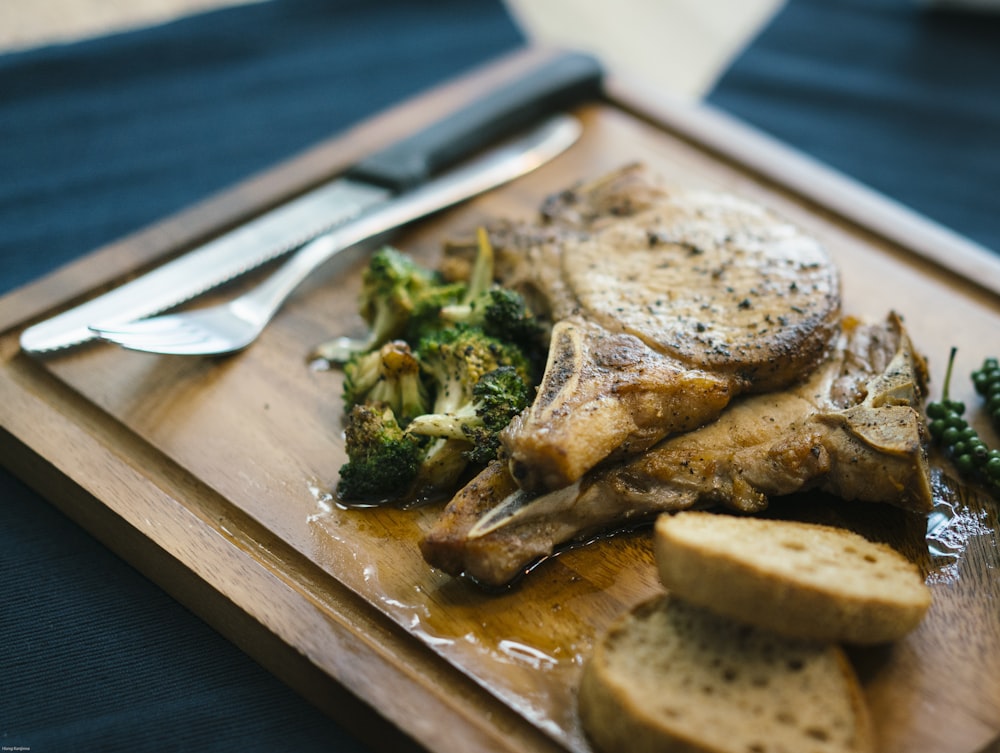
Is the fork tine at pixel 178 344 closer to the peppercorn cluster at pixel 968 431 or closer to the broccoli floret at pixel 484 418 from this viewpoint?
the broccoli floret at pixel 484 418

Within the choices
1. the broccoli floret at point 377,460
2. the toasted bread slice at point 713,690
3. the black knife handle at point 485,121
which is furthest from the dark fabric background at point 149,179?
the black knife handle at point 485,121

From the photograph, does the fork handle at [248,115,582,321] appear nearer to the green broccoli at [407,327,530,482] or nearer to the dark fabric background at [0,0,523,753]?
the green broccoli at [407,327,530,482]

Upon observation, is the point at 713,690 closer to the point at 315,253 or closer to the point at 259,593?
the point at 259,593

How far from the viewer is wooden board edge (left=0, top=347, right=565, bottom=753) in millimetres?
2865

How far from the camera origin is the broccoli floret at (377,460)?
3426mm

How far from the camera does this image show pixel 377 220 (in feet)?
15.2

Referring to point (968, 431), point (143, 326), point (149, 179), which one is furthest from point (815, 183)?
point (149, 179)

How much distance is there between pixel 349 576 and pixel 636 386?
113cm

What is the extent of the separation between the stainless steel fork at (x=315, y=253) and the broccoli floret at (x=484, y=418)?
1.04 meters

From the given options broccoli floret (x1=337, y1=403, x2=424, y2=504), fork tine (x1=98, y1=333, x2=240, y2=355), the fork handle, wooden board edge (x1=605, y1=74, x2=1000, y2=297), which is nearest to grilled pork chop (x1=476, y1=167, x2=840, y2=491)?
broccoli floret (x1=337, y1=403, x2=424, y2=504)

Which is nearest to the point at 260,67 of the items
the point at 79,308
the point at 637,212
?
the point at 79,308

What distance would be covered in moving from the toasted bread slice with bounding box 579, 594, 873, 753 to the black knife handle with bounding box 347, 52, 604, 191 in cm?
277

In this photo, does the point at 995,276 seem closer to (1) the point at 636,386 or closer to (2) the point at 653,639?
(1) the point at 636,386

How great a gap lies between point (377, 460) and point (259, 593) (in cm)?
59
